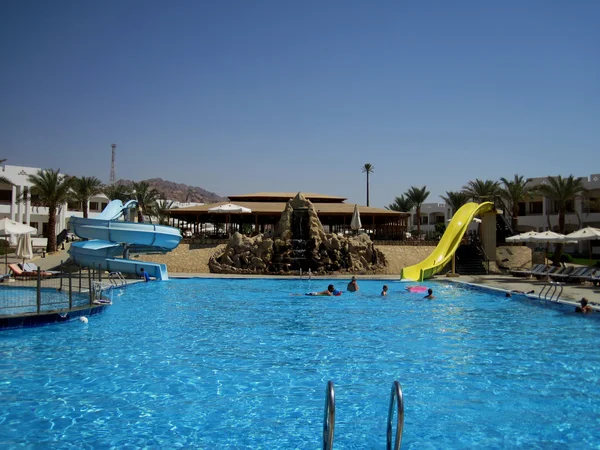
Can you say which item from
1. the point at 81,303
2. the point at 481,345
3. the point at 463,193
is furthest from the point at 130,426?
the point at 463,193

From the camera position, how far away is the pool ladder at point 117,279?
69.3 ft

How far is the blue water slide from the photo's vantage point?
24.1 meters

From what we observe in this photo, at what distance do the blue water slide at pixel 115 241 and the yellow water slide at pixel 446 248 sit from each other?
1134 cm

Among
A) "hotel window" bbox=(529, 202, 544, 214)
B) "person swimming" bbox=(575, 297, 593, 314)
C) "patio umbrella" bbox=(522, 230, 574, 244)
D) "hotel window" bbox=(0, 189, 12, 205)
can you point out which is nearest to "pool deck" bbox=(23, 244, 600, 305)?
"person swimming" bbox=(575, 297, 593, 314)

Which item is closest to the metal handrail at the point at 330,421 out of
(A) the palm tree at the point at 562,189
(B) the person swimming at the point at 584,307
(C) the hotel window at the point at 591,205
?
(B) the person swimming at the point at 584,307

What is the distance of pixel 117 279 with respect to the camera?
22812mm

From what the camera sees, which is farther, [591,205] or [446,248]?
[591,205]

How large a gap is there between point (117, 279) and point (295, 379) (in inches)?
645

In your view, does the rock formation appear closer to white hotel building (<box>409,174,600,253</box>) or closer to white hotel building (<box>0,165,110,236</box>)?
white hotel building (<box>409,174,600,253</box>)

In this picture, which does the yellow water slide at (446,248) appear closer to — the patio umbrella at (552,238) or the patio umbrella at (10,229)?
the patio umbrella at (552,238)

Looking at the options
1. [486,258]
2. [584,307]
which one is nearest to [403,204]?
[486,258]

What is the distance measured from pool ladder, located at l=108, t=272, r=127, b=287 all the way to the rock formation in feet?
23.2

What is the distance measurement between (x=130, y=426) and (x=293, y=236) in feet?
80.7

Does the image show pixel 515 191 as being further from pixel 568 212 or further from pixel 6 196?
pixel 6 196
